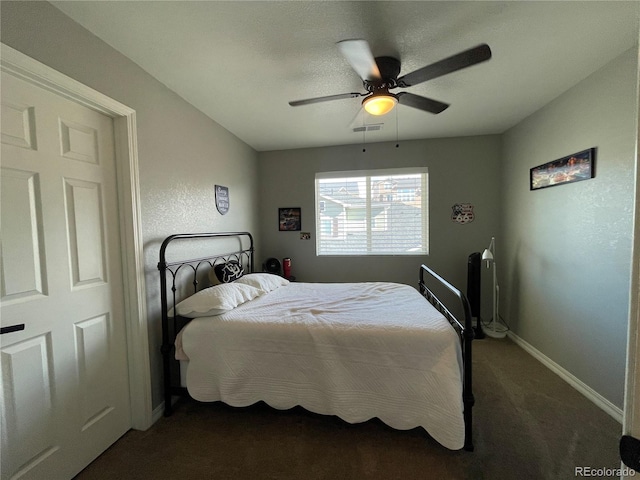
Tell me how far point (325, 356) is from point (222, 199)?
2063mm

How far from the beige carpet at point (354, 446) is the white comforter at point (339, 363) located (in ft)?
0.57

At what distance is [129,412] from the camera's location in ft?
5.90

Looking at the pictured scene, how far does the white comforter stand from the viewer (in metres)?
1.52

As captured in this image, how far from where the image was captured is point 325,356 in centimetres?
167

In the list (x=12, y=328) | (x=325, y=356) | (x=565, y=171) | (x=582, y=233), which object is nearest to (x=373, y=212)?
(x=565, y=171)

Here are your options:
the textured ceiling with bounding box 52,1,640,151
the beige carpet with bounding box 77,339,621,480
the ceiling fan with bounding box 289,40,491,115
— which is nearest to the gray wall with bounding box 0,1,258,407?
the textured ceiling with bounding box 52,1,640,151

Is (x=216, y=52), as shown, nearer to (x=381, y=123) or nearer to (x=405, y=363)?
(x=381, y=123)

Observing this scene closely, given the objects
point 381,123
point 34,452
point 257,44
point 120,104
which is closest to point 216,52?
point 257,44

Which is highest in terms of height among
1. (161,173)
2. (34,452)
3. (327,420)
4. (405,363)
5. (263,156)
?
(263,156)

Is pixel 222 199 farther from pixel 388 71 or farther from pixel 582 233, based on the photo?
pixel 582 233

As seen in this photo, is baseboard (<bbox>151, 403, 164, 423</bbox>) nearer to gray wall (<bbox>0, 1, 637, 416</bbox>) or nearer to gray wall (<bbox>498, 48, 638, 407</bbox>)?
gray wall (<bbox>0, 1, 637, 416</bbox>)

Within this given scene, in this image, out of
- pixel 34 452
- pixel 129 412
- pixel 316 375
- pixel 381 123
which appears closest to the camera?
pixel 34 452

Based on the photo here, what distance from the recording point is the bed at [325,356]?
1.52m

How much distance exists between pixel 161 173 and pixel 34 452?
1.76m
